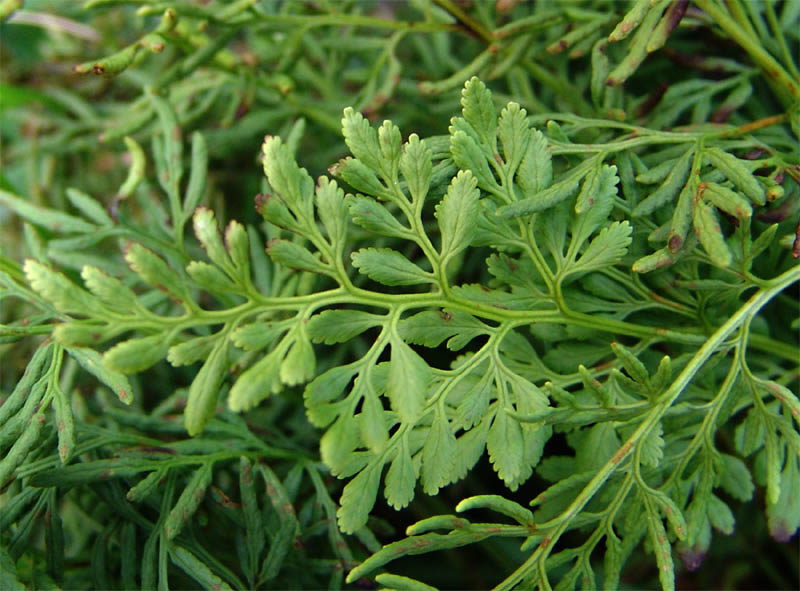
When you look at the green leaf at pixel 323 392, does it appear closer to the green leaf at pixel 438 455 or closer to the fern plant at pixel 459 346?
the fern plant at pixel 459 346

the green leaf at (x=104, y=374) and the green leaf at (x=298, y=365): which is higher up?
the green leaf at (x=298, y=365)

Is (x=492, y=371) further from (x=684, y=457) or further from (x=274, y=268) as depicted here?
(x=274, y=268)

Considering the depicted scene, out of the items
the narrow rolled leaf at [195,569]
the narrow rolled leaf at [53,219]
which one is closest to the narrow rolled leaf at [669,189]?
the narrow rolled leaf at [195,569]

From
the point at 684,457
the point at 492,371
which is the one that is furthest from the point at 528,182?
the point at 684,457

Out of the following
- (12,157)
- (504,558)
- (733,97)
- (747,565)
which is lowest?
(747,565)

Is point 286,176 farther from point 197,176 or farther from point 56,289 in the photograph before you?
point 197,176

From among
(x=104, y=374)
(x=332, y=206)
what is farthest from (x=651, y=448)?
(x=104, y=374)

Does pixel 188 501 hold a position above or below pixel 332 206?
below
